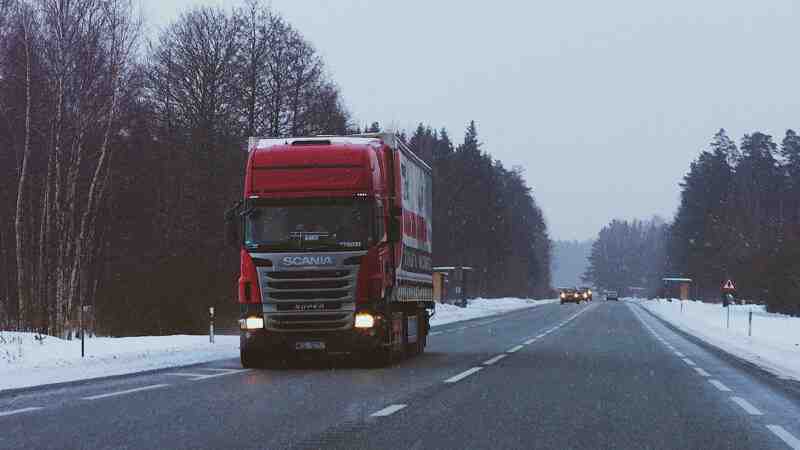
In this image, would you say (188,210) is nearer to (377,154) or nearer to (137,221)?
(137,221)

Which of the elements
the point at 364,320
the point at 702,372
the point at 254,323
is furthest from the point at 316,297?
the point at 702,372

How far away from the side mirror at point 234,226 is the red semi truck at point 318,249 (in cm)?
3

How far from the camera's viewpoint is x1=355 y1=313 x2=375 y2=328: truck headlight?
1608cm

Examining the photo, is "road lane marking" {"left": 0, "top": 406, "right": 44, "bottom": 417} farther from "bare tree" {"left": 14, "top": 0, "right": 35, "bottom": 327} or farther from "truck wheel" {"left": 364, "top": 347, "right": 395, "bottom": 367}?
"bare tree" {"left": 14, "top": 0, "right": 35, "bottom": 327}

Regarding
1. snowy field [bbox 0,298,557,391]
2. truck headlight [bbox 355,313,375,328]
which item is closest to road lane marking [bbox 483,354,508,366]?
truck headlight [bbox 355,313,375,328]

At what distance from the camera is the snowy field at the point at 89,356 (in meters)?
15.1

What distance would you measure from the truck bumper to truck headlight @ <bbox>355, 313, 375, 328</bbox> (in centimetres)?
9

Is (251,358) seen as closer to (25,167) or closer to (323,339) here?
(323,339)

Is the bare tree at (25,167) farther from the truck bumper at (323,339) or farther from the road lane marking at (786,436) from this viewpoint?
the road lane marking at (786,436)

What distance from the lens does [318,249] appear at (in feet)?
52.7

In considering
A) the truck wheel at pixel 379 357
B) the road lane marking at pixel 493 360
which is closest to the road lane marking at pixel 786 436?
the truck wheel at pixel 379 357

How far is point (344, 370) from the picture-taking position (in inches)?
657

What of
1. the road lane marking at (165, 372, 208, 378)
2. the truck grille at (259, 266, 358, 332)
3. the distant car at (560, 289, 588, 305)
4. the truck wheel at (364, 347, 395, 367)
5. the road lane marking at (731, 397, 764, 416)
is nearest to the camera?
the road lane marking at (731, 397, 764, 416)

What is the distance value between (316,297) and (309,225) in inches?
45.1
